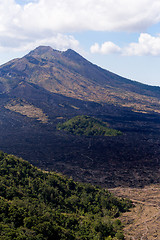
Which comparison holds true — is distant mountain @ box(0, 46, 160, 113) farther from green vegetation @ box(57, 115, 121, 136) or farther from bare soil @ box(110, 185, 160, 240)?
bare soil @ box(110, 185, 160, 240)

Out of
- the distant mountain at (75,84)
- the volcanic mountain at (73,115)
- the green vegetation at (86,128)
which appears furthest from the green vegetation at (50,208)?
the distant mountain at (75,84)

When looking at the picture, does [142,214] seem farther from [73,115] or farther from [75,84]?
[75,84]

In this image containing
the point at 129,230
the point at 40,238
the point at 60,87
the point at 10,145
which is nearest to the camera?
the point at 40,238

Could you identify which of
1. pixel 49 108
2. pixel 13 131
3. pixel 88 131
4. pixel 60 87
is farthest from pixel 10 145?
pixel 60 87

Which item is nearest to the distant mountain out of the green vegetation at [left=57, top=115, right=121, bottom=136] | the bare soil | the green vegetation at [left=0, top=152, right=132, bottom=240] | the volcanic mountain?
the volcanic mountain

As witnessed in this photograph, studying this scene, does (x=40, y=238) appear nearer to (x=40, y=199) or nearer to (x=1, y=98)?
(x=40, y=199)

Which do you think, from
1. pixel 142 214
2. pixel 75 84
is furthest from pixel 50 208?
pixel 75 84

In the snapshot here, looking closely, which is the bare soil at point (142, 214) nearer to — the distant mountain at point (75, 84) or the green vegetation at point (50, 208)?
the green vegetation at point (50, 208)

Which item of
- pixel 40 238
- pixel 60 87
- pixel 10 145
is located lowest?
pixel 10 145
